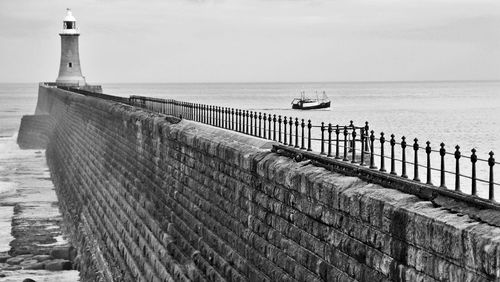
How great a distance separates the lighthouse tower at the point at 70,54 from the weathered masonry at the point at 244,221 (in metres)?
66.4

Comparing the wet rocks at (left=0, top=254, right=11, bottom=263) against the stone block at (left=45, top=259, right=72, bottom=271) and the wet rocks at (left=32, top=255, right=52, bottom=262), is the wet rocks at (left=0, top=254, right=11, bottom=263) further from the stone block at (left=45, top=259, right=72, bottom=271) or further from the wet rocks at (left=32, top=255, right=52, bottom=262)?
the stone block at (left=45, top=259, right=72, bottom=271)

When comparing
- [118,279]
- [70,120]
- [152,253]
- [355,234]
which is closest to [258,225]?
[355,234]

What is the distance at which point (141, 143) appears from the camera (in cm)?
2659

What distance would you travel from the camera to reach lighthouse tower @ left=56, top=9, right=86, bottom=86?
9869 cm

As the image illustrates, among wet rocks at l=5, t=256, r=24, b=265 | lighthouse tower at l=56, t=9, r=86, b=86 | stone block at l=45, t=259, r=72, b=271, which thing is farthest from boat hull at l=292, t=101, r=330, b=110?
stone block at l=45, t=259, r=72, b=271

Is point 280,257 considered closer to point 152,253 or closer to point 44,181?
point 152,253

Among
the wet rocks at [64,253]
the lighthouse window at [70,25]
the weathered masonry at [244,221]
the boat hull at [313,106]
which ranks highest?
the lighthouse window at [70,25]

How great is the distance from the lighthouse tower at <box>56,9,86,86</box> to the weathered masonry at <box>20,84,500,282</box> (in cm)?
6644

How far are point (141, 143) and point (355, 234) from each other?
54.9 ft

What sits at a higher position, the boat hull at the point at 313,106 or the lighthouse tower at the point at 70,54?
the lighthouse tower at the point at 70,54

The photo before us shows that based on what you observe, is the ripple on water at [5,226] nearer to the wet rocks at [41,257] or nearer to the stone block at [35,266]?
the wet rocks at [41,257]

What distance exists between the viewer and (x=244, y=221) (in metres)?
15.1

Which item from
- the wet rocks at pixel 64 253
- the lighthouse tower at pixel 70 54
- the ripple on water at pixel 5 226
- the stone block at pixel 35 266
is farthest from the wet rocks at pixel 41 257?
the lighthouse tower at pixel 70 54

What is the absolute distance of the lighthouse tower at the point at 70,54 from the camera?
98688 millimetres
